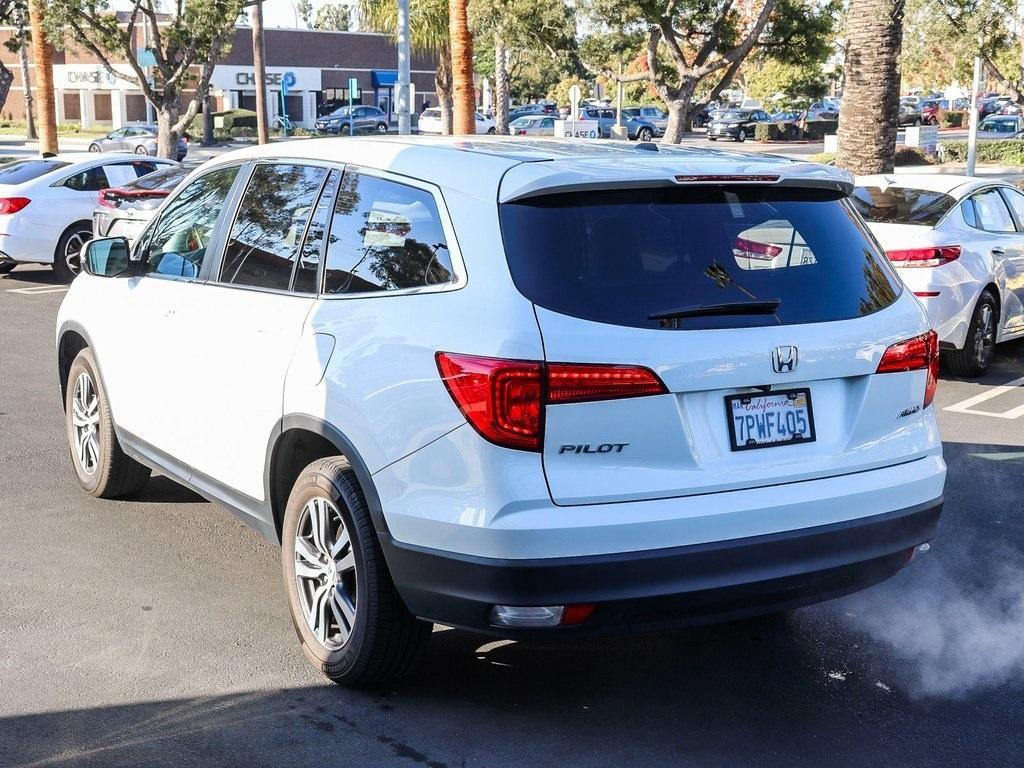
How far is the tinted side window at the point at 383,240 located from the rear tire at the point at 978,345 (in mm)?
7125

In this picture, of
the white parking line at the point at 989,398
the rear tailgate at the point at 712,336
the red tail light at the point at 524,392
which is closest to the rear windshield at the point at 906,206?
the white parking line at the point at 989,398

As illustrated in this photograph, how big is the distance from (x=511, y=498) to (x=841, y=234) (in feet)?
5.29

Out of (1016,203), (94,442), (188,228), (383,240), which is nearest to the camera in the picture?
(383,240)

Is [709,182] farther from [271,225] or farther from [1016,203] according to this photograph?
[1016,203]

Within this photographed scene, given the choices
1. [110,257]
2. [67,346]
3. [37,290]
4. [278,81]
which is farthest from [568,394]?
[278,81]

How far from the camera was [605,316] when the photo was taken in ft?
12.6

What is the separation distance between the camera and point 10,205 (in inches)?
656

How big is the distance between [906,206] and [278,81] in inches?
2601

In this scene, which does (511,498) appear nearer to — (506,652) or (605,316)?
(605,316)

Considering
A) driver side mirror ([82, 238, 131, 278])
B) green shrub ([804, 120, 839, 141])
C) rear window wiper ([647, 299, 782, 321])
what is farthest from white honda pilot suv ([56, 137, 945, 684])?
green shrub ([804, 120, 839, 141])

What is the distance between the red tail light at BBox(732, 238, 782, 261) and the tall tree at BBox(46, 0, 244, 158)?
24.2 metres

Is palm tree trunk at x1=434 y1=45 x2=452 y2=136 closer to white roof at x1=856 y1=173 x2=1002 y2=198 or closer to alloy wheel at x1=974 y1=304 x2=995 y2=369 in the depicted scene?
white roof at x1=856 y1=173 x2=1002 y2=198

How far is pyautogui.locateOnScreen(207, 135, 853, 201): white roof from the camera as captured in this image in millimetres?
4043

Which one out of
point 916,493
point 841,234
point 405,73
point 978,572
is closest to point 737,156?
point 841,234
